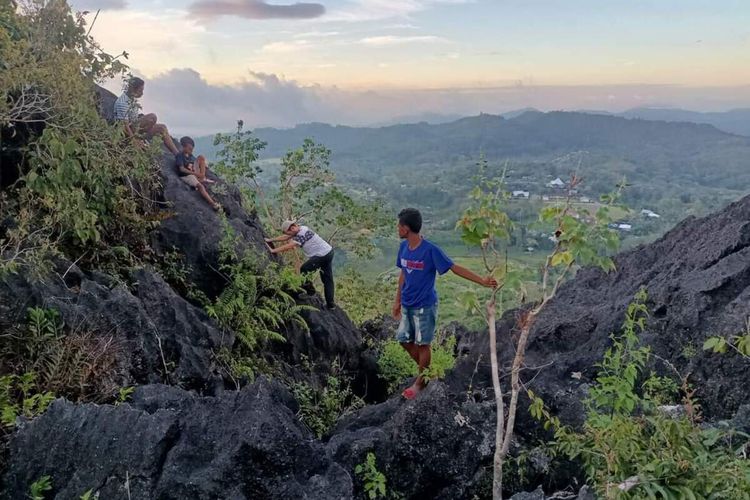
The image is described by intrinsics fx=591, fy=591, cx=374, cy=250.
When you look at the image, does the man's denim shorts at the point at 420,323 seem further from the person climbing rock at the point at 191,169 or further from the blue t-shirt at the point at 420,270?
the person climbing rock at the point at 191,169

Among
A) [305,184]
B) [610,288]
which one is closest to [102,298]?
[610,288]

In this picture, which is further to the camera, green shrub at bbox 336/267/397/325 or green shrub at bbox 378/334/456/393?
green shrub at bbox 336/267/397/325

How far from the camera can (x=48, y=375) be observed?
5.81 metres

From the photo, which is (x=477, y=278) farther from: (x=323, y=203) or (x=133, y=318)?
(x=323, y=203)

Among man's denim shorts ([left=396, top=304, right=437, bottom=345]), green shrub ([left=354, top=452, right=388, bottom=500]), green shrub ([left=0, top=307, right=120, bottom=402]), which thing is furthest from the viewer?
man's denim shorts ([left=396, top=304, right=437, bottom=345])

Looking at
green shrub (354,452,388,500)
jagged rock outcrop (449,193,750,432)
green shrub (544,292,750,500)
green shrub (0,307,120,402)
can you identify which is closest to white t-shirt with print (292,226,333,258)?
jagged rock outcrop (449,193,750,432)

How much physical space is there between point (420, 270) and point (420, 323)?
824mm

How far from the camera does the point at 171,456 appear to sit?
16.8 feet

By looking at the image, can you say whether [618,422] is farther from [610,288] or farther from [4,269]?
[610,288]

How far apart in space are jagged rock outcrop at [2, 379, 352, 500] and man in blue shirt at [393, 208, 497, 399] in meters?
2.46

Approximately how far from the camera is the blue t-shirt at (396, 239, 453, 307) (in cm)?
757

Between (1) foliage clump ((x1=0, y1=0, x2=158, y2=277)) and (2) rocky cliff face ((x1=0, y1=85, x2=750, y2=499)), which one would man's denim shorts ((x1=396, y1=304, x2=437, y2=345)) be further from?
(1) foliage clump ((x1=0, y1=0, x2=158, y2=277))

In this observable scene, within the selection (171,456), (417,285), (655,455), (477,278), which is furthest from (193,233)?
(655,455)

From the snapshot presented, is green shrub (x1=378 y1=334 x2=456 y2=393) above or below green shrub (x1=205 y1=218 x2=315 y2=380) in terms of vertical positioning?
below
